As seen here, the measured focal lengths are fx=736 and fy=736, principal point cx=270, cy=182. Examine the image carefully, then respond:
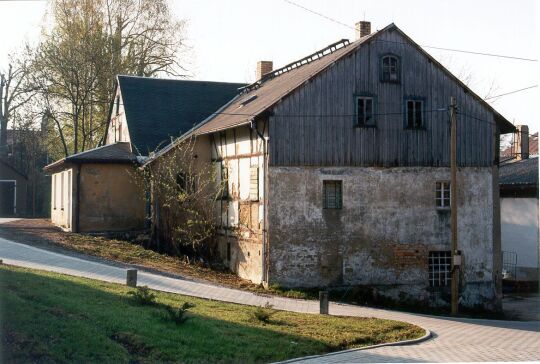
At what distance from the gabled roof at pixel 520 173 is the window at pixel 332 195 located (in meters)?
11.0

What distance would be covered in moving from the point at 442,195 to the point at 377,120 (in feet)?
11.9

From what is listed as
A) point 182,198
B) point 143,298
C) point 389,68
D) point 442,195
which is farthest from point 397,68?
point 143,298

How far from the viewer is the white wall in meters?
32.2

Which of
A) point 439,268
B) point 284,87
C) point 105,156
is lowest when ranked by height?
point 439,268

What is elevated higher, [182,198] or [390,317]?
[182,198]

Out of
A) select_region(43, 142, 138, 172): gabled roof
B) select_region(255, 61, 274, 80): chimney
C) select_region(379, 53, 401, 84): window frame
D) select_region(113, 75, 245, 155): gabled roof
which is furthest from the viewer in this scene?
select_region(255, 61, 274, 80): chimney

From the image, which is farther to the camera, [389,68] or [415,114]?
[415,114]

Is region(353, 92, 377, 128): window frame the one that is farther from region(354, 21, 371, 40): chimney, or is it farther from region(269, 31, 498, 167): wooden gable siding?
region(354, 21, 371, 40): chimney

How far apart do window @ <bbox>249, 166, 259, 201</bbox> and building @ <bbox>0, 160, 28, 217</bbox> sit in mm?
29118

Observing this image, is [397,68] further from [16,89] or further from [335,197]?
[16,89]

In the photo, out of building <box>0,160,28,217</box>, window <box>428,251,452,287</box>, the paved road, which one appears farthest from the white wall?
building <box>0,160,28,217</box>

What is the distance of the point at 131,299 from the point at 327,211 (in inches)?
400

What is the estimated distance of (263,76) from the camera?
110 feet

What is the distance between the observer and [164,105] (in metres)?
35.2
